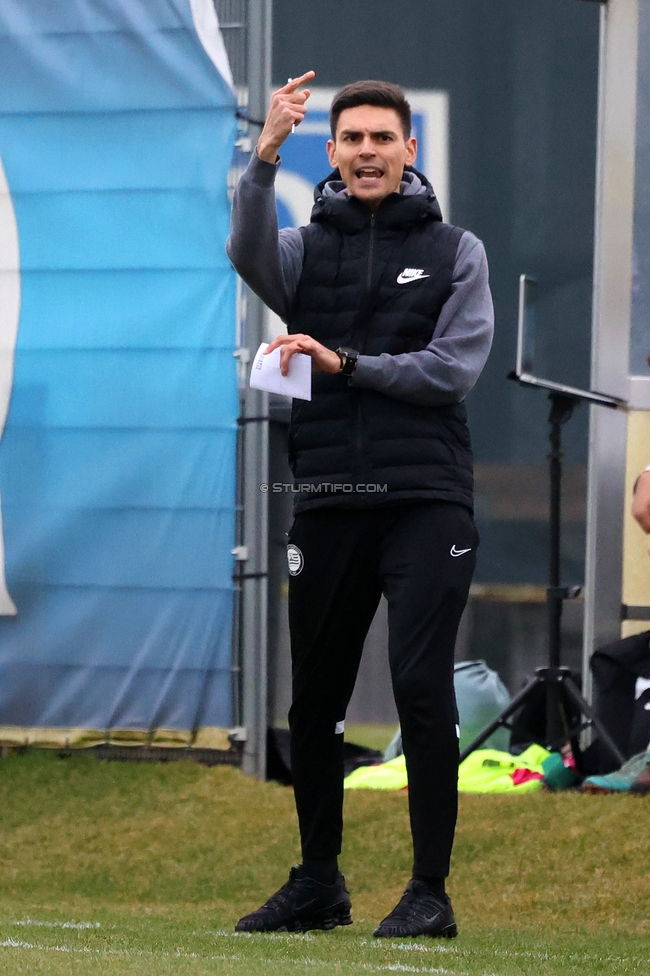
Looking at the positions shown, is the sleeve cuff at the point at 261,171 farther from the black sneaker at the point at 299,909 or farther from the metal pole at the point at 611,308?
the metal pole at the point at 611,308

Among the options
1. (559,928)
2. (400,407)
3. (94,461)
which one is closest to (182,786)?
(94,461)

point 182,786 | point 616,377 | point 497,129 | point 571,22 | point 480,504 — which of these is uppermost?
point 571,22

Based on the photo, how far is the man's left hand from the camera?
10.8 feet

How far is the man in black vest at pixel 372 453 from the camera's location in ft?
11.1

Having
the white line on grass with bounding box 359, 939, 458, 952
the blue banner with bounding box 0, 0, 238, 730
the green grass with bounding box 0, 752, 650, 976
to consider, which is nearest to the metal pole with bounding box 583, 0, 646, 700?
the green grass with bounding box 0, 752, 650, 976

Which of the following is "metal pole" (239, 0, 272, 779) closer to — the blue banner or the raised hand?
the blue banner

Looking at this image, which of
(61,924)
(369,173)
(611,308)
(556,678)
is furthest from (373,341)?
(611,308)

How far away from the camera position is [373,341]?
11.4 feet

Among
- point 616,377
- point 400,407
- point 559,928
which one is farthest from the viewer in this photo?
point 616,377

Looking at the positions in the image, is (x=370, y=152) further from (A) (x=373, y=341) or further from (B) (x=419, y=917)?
(B) (x=419, y=917)

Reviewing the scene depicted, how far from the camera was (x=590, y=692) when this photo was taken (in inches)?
247

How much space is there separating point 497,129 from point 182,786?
3047 mm

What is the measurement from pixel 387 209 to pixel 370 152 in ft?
0.44

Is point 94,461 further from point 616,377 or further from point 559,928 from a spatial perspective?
point 559,928
